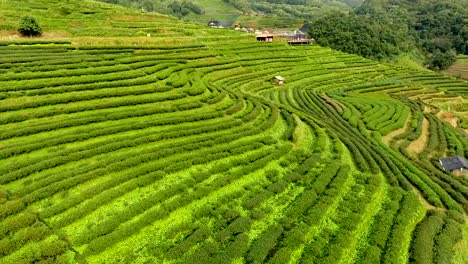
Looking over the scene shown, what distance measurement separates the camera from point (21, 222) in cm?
2592

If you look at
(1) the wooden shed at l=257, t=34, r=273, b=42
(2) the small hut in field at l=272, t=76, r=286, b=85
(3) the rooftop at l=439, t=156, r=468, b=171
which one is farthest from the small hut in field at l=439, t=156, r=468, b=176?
(1) the wooden shed at l=257, t=34, r=273, b=42

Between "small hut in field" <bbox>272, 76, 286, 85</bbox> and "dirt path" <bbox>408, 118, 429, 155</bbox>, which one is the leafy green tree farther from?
"dirt path" <bbox>408, 118, 429, 155</bbox>

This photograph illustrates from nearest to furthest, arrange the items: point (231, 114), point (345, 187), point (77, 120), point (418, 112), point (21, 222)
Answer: point (21, 222)
point (345, 187)
point (77, 120)
point (231, 114)
point (418, 112)

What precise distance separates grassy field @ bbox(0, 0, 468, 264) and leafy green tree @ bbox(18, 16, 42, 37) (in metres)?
2.04

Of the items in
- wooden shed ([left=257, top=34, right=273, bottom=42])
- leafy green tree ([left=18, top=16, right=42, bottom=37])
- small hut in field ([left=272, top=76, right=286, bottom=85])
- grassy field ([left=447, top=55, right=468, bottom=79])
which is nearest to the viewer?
leafy green tree ([left=18, top=16, right=42, bottom=37])

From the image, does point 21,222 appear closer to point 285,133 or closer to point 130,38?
point 285,133

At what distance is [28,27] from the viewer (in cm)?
6425

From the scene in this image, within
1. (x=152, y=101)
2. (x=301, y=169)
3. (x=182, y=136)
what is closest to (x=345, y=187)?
(x=301, y=169)

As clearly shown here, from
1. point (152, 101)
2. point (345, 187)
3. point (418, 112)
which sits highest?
point (152, 101)

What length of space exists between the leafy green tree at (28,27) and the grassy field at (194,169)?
6.70ft

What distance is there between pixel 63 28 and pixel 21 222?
2256 inches

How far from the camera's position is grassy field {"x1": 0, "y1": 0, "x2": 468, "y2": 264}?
1072 inches

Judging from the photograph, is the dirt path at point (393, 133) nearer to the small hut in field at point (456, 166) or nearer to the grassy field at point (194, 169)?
the grassy field at point (194, 169)

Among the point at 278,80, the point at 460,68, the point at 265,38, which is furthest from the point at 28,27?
the point at 460,68
